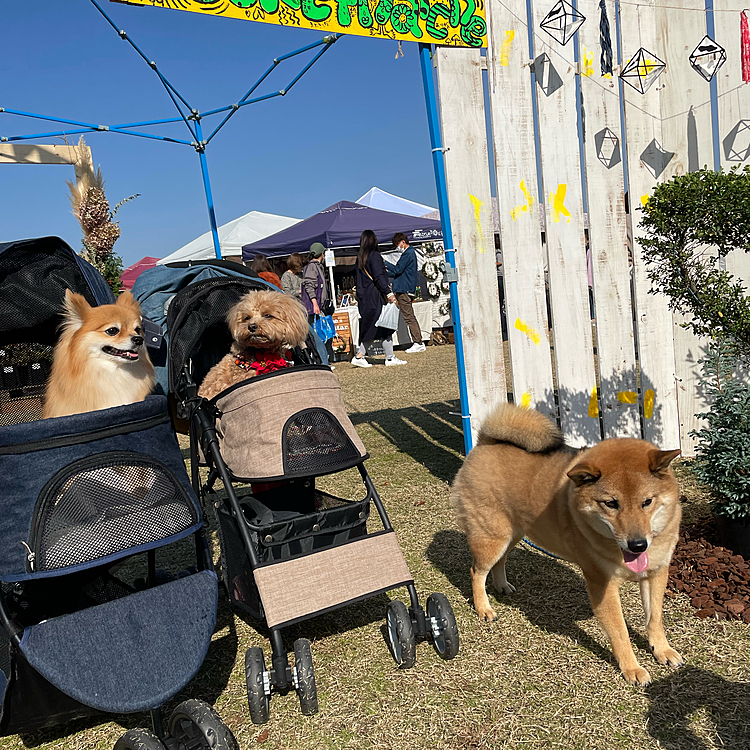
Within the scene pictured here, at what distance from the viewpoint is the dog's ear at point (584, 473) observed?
2521 millimetres

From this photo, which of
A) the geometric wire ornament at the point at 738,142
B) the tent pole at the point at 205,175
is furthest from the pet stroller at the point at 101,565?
the tent pole at the point at 205,175

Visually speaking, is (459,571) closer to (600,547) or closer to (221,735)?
(600,547)

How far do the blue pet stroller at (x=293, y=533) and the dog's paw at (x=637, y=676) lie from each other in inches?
28.9

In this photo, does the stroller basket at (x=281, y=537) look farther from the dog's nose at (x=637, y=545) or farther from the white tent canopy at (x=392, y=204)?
the white tent canopy at (x=392, y=204)

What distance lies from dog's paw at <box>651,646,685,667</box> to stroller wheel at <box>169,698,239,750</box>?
6.00 feet

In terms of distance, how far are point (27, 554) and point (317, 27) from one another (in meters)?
3.52

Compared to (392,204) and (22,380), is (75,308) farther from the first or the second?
(392,204)

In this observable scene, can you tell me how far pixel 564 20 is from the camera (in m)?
4.19

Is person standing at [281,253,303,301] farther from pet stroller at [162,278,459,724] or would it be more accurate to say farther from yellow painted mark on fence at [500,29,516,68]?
pet stroller at [162,278,459,724]

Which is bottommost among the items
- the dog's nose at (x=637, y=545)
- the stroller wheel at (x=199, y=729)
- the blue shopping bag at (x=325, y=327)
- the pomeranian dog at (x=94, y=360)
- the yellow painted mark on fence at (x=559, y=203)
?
the stroller wheel at (x=199, y=729)

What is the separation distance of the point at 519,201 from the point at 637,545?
9.15 ft

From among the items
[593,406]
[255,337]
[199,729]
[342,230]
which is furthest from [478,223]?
[342,230]

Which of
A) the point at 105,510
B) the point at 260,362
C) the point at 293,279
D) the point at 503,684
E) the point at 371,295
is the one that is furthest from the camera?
the point at 371,295

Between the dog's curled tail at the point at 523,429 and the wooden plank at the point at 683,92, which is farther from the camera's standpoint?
the wooden plank at the point at 683,92
